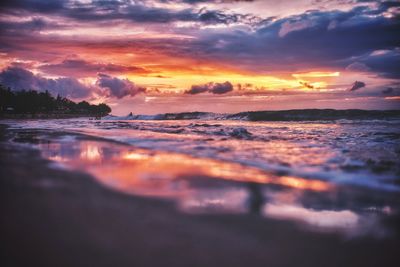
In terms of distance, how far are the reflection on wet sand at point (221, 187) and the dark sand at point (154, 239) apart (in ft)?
0.88

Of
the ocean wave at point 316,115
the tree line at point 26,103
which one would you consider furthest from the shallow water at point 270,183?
the tree line at point 26,103

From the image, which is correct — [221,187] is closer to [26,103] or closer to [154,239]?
[154,239]

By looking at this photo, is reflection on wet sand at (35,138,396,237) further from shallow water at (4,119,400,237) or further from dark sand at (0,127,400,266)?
dark sand at (0,127,400,266)

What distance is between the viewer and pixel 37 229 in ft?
7.69

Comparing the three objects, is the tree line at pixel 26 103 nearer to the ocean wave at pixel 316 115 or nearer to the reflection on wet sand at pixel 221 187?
the ocean wave at pixel 316 115

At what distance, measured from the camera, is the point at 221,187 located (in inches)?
150

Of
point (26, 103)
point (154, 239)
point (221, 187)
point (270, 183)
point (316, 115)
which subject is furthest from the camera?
point (26, 103)

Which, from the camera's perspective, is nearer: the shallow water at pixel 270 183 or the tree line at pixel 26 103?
the shallow water at pixel 270 183

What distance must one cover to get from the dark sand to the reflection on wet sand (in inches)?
10.6

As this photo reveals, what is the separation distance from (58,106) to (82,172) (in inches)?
3391

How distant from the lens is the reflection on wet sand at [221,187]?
9.52 ft

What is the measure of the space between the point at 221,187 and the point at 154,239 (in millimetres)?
1695

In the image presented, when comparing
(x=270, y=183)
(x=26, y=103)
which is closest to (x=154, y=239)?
(x=270, y=183)

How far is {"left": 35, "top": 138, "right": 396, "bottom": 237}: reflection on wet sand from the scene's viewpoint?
2900 mm
